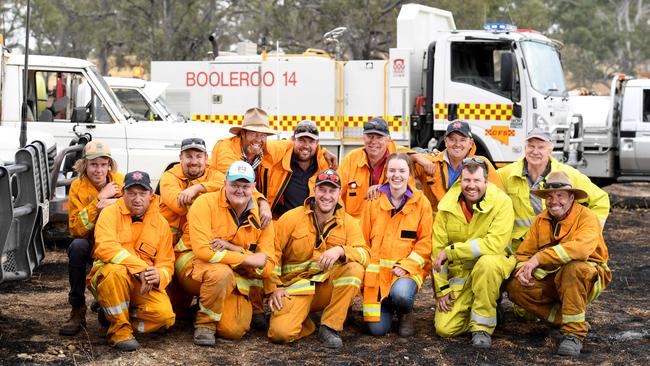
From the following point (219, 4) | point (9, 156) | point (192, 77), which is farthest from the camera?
point (219, 4)

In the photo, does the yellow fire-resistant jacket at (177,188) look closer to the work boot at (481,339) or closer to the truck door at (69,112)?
the work boot at (481,339)

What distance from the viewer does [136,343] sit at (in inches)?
235

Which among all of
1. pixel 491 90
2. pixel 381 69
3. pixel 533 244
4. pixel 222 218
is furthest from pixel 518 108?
pixel 222 218

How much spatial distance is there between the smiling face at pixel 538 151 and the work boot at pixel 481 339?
52.3 inches

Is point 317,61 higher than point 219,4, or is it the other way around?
point 219,4

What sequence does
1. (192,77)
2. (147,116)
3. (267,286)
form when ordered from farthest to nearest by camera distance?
(192,77) < (147,116) < (267,286)

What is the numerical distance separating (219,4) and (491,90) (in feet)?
49.5

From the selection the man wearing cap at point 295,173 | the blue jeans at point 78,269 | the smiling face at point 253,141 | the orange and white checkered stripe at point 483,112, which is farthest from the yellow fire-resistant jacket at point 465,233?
the orange and white checkered stripe at point 483,112

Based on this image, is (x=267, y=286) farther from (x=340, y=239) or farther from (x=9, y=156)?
(x=9, y=156)

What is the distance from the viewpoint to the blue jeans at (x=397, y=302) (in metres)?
6.50

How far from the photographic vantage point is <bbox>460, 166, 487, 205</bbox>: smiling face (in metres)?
6.41

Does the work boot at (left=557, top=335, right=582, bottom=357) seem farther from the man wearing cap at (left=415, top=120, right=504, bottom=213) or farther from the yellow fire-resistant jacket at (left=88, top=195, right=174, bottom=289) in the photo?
the yellow fire-resistant jacket at (left=88, top=195, right=174, bottom=289)

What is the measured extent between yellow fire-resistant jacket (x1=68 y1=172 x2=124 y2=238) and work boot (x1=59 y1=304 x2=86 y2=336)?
1.65 feet

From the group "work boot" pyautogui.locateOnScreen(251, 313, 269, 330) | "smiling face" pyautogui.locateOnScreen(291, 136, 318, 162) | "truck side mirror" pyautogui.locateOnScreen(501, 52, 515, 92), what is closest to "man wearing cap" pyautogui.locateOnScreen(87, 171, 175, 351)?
"work boot" pyautogui.locateOnScreen(251, 313, 269, 330)
